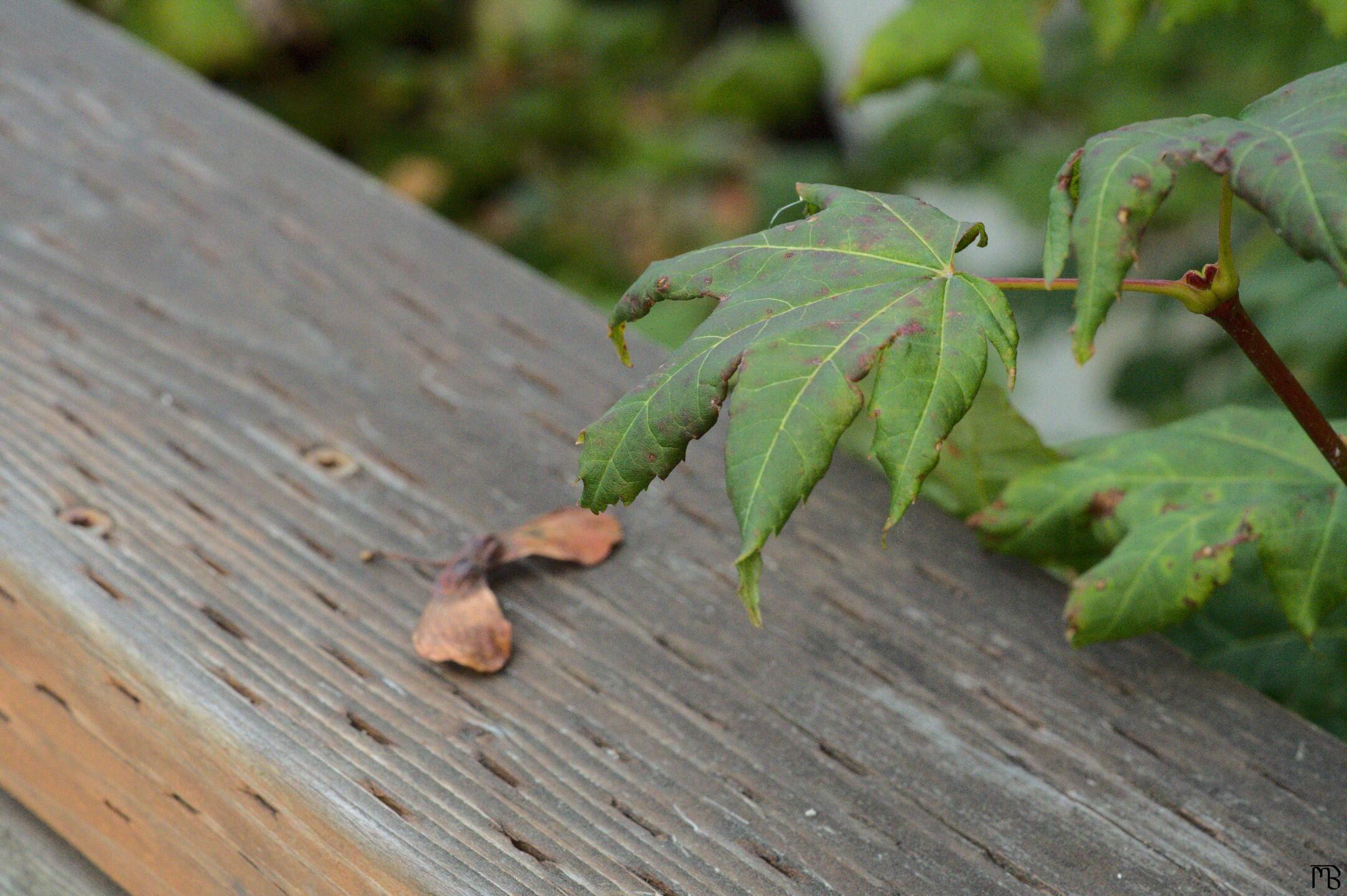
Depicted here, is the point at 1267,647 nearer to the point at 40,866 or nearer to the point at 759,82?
the point at 40,866

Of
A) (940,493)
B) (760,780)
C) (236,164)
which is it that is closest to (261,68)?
(236,164)

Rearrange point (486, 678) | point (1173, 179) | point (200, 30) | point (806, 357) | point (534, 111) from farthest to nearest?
point (534, 111), point (200, 30), point (486, 678), point (806, 357), point (1173, 179)

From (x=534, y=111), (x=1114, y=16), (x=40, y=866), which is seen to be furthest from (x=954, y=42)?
(x=534, y=111)

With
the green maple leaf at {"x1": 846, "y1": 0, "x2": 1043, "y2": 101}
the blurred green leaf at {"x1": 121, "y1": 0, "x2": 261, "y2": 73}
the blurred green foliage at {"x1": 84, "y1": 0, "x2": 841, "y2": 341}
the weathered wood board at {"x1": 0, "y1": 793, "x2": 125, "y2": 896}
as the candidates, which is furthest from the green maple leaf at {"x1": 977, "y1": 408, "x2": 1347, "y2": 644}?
the blurred green leaf at {"x1": 121, "y1": 0, "x2": 261, "y2": 73}

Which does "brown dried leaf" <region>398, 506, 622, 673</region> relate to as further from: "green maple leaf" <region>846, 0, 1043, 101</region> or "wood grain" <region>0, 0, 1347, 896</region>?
"green maple leaf" <region>846, 0, 1043, 101</region>

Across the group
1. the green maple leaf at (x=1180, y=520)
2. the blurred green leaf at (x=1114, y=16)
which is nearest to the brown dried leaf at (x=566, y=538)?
the green maple leaf at (x=1180, y=520)
